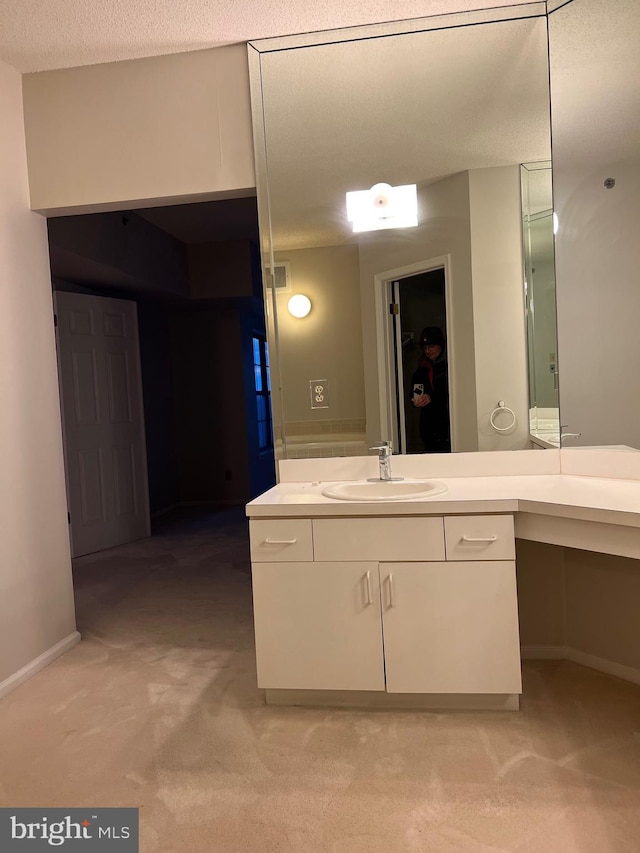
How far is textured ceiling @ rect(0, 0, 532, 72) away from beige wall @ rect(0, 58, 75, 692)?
31 cm

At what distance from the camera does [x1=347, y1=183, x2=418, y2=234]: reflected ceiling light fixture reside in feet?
8.97

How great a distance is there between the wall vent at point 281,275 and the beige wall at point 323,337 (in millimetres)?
19

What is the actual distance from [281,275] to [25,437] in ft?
4.43

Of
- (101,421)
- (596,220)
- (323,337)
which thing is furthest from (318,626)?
(101,421)

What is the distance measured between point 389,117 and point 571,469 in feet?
5.47

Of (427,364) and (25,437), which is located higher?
(427,364)

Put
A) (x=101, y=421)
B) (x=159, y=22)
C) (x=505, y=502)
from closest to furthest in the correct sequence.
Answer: (x=505, y=502) < (x=159, y=22) < (x=101, y=421)

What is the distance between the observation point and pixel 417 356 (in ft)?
9.14

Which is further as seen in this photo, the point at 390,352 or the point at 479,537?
the point at 390,352

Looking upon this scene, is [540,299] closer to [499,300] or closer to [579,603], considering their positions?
[499,300]

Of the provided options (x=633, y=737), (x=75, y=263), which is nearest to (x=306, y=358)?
(x=633, y=737)

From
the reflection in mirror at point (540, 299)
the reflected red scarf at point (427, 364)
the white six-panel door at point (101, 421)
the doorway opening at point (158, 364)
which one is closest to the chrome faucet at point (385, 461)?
the reflected red scarf at point (427, 364)

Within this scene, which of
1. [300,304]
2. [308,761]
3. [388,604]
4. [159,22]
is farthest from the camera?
[300,304]

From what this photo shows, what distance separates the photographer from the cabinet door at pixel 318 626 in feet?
7.59
